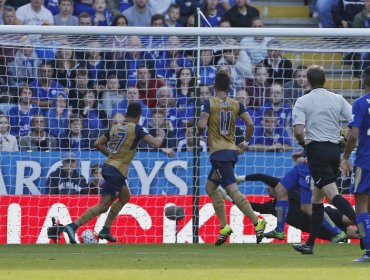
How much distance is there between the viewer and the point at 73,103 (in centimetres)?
1655

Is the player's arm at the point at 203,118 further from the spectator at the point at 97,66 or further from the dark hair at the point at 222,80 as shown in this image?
the spectator at the point at 97,66

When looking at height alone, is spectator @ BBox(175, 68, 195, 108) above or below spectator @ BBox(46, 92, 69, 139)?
above

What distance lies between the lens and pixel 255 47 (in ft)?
52.8

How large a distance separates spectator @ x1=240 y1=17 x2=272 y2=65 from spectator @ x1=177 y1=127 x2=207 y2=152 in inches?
56.6

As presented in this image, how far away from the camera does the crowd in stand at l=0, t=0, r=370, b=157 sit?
16266 mm

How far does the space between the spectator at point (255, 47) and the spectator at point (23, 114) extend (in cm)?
314

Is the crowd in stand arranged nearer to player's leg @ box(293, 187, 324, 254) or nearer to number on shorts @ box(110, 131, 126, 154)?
number on shorts @ box(110, 131, 126, 154)

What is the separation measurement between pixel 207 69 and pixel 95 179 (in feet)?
7.87

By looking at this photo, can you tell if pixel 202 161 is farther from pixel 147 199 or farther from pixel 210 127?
pixel 210 127

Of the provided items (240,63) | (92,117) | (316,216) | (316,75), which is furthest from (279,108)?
(316,216)

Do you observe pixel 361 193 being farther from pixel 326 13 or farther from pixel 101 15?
pixel 326 13

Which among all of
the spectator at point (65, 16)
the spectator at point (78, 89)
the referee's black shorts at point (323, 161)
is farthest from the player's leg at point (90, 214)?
the spectator at point (65, 16)

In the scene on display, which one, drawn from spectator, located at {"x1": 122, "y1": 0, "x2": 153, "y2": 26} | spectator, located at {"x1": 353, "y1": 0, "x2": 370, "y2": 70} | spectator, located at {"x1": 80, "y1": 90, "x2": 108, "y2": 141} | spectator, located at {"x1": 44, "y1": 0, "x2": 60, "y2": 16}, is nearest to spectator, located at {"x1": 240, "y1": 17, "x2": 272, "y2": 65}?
spectator, located at {"x1": 80, "y1": 90, "x2": 108, "y2": 141}

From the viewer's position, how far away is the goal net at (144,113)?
1561 cm
